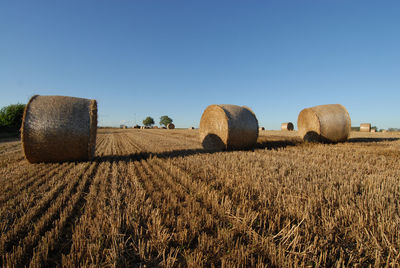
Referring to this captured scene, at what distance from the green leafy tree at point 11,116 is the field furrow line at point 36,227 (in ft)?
94.3

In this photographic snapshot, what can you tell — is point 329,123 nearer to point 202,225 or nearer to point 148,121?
point 202,225

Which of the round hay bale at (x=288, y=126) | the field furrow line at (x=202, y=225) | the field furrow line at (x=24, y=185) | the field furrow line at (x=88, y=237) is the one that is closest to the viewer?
the field furrow line at (x=88, y=237)

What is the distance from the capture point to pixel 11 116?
23.5 meters

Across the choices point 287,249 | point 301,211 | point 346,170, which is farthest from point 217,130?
point 287,249

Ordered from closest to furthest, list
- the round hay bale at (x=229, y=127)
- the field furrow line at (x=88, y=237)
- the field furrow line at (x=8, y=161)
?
the field furrow line at (x=88, y=237) → the field furrow line at (x=8, y=161) → the round hay bale at (x=229, y=127)

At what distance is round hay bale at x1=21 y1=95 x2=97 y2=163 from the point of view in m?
5.20

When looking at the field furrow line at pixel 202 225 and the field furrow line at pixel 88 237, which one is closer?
the field furrow line at pixel 88 237

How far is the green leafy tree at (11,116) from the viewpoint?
74.9 ft

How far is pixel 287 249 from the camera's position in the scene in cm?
165

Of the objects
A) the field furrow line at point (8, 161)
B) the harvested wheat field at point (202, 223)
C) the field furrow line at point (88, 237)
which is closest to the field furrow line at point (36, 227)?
the harvested wheat field at point (202, 223)

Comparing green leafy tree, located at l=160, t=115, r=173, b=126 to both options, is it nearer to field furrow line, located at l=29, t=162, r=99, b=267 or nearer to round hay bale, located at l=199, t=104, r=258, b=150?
round hay bale, located at l=199, t=104, r=258, b=150

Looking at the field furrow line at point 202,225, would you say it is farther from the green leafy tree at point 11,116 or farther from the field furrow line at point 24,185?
the green leafy tree at point 11,116

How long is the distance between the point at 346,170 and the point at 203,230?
3676 millimetres

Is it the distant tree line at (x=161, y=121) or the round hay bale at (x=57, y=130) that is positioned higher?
the distant tree line at (x=161, y=121)
